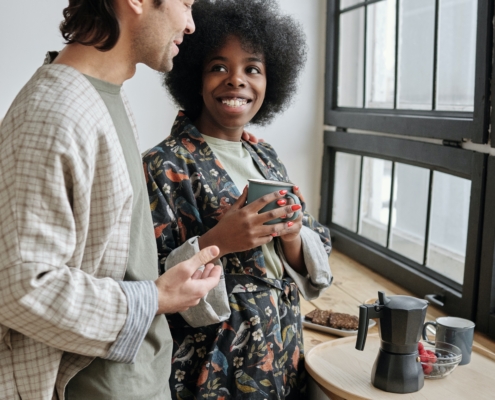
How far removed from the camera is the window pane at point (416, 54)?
2.02 metres

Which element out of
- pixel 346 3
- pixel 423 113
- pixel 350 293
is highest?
pixel 346 3

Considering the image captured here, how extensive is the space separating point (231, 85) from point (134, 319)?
0.68 m

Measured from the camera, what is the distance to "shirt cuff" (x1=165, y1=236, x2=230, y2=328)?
1.19 m

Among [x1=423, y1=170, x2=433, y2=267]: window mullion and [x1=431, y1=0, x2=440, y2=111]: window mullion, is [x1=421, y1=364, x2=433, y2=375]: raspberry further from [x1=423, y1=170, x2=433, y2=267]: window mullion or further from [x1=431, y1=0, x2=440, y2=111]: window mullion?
[x1=431, y1=0, x2=440, y2=111]: window mullion

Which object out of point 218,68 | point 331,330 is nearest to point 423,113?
point 331,330

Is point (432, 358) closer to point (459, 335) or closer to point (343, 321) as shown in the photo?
point (459, 335)

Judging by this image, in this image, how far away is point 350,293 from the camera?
6.91ft

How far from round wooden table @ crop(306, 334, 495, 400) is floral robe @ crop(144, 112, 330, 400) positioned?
0.11 meters

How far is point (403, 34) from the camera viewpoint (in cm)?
219

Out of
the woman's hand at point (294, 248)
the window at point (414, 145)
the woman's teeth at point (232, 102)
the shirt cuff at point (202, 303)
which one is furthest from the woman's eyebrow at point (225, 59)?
the window at point (414, 145)

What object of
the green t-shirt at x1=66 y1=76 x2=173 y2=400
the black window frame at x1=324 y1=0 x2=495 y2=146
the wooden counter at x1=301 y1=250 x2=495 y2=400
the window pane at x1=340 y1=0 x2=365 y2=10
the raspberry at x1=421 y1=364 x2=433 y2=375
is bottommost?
the wooden counter at x1=301 y1=250 x2=495 y2=400

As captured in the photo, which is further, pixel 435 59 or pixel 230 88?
pixel 435 59

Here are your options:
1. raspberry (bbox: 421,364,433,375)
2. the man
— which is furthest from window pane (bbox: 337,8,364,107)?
the man

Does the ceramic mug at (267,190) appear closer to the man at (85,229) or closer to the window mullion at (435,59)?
the man at (85,229)
